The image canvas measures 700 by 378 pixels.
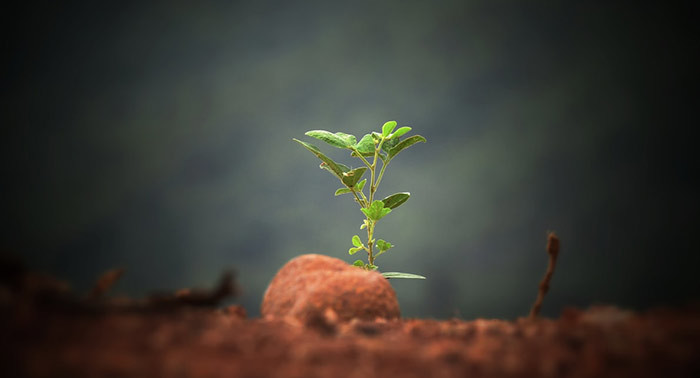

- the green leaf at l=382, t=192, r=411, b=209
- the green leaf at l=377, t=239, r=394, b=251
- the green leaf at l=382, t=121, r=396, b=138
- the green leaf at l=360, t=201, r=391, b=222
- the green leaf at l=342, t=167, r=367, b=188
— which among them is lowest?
the green leaf at l=377, t=239, r=394, b=251

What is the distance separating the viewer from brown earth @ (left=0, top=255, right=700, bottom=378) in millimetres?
802

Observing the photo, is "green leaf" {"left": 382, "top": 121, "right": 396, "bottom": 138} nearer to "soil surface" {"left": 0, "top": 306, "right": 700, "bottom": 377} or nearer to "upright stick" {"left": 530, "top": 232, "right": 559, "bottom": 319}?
"upright stick" {"left": 530, "top": 232, "right": 559, "bottom": 319}

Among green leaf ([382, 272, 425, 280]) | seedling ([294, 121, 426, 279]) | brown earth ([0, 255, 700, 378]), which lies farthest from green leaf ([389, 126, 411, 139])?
brown earth ([0, 255, 700, 378])

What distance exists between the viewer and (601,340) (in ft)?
3.40

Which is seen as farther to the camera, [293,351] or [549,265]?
[549,265]

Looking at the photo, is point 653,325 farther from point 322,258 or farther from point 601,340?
point 322,258

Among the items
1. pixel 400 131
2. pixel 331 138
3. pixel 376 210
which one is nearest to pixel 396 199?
pixel 376 210

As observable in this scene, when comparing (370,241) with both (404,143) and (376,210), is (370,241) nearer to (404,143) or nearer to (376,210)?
(376,210)

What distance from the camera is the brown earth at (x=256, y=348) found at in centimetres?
80

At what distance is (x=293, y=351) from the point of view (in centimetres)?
98

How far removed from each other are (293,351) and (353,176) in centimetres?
224

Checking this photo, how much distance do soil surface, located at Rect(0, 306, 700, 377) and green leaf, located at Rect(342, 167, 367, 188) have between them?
2.01m

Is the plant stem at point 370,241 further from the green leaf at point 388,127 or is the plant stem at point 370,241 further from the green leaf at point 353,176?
the green leaf at point 388,127

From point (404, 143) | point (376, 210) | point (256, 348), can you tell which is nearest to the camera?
point (256, 348)
